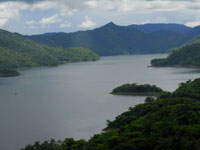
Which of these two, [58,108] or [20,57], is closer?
[58,108]

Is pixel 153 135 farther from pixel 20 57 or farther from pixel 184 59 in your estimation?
pixel 20 57

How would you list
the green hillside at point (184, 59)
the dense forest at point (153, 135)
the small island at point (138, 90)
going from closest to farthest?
the dense forest at point (153, 135) → the small island at point (138, 90) → the green hillside at point (184, 59)

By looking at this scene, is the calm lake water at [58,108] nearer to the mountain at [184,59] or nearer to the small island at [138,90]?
the small island at [138,90]

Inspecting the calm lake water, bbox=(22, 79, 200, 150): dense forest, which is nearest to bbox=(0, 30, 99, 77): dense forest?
the calm lake water

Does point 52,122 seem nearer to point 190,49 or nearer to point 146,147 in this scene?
point 146,147

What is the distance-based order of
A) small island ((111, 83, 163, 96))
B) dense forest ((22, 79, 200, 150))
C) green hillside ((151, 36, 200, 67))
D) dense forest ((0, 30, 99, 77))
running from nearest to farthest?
dense forest ((22, 79, 200, 150)), small island ((111, 83, 163, 96)), green hillside ((151, 36, 200, 67)), dense forest ((0, 30, 99, 77))

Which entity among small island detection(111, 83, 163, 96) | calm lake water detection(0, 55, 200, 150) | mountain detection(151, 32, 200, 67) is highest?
mountain detection(151, 32, 200, 67)

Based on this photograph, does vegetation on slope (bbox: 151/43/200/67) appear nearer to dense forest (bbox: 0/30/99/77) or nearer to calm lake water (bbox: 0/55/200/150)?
calm lake water (bbox: 0/55/200/150)

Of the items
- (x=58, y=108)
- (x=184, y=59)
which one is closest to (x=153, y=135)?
(x=58, y=108)

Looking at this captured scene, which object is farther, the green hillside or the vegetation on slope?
the vegetation on slope

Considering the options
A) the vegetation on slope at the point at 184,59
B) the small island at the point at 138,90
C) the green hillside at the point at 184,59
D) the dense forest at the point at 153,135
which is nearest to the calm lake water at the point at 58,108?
the small island at the point at 138,90

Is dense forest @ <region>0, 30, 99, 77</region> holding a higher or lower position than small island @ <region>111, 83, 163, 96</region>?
higher

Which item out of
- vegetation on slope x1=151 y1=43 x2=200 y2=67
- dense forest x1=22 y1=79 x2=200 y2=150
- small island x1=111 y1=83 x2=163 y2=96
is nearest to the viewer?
dense forest x1=22 y1=79 x2=200 y2=150
